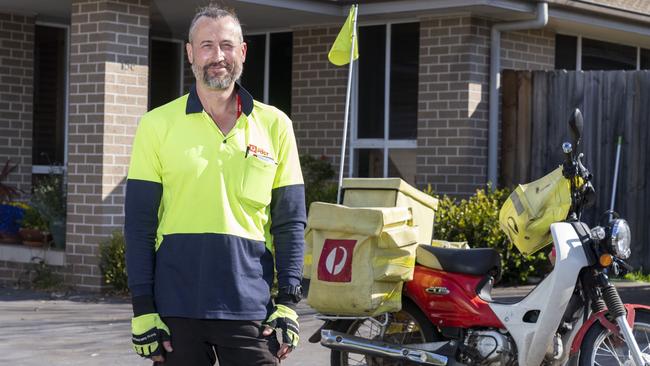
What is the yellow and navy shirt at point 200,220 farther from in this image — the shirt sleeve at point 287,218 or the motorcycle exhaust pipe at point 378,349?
the motorcycle exhaust pipe at point 378,349

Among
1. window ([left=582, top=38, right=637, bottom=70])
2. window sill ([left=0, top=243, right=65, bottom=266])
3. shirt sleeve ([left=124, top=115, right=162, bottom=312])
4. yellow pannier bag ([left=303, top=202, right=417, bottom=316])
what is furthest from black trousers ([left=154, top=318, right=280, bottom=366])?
window ([left=582, top=38, right=637, bottom=70])

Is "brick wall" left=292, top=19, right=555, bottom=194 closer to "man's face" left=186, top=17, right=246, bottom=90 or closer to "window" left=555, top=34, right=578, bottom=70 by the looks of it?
"window" left=555, top=34, right=578, bottom=70

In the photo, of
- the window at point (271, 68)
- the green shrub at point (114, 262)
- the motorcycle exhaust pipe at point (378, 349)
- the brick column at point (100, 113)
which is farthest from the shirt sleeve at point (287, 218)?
the window at point (271, 68)

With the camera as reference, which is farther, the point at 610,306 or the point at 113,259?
the point at 113,259

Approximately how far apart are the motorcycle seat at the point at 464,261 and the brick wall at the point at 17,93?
8.20 meters

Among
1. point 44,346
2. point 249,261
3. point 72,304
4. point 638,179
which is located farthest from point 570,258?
point 638,179

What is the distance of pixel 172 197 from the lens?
4.00 metres

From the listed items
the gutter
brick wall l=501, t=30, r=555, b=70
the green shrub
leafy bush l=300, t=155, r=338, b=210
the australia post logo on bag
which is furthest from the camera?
leafy bush l=300, t=155, r=338, b=210

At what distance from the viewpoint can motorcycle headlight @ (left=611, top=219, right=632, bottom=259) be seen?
20.5ft

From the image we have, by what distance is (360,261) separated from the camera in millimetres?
6676

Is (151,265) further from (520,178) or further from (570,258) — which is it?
(520,178)

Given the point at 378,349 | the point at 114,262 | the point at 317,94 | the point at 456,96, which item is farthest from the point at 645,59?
the point at 378,349

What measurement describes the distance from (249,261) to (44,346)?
5071 millimetres

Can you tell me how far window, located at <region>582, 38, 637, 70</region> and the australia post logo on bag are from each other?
8.45 meters
